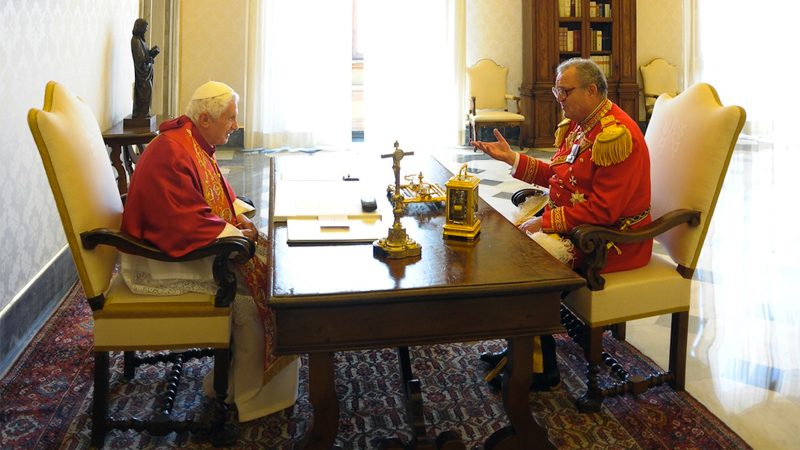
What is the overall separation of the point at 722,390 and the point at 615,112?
1139mm

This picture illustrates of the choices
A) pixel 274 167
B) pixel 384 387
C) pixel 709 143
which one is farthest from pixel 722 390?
pixel 274 167

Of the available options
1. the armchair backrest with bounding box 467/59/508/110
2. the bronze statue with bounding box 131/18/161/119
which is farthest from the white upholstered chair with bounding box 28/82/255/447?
the armchair backrest with bounding box 467/59/508/110

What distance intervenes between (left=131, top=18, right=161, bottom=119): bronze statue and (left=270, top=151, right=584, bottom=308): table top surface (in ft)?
10.5

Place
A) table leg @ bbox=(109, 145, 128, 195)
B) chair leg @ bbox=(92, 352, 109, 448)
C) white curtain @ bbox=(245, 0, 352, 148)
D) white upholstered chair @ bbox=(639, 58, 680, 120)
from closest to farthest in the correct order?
chair leg @ bbox=(92, 352, 109, 448) → table leg @ bbox=(109, 145, 128, 195) → white curtain @ bbox=(245, 0, 352, 148) → white upholstered chair @ bbox=(639, 58, 680, 120)

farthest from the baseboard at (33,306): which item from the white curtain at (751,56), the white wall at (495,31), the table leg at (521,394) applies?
the white curtain at (751,56)

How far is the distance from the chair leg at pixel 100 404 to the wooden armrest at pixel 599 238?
5.34 feet

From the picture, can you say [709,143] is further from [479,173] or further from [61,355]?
[479,173]

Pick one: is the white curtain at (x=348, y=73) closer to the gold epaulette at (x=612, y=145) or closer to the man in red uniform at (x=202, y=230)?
the man in red uniform at (x=202, y=230)

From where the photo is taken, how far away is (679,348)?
10.2 ft

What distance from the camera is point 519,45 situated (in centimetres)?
1001

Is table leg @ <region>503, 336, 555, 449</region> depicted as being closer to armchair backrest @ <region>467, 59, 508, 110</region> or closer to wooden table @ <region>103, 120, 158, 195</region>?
wooden table @ <region>103, 120, 158, 195</region>

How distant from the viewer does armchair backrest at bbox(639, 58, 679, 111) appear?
1008 cm

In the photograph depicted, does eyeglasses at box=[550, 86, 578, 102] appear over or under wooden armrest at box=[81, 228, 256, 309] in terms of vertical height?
over

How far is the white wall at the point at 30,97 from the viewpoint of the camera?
344 cm
